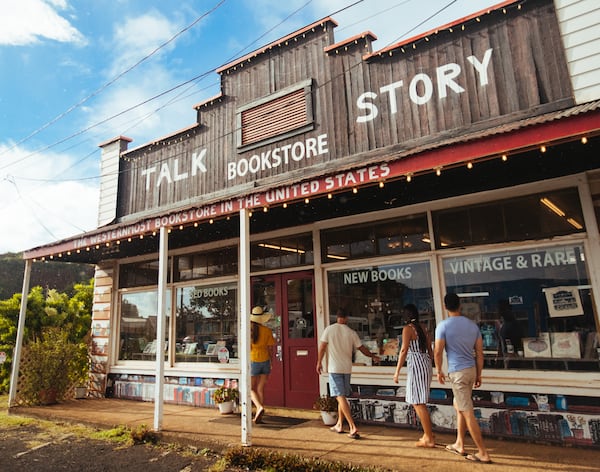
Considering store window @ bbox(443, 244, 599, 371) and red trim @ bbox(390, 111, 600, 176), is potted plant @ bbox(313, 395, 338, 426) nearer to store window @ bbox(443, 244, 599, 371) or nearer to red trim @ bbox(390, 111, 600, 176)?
store window @ bbox(443, 244, 599, 371)

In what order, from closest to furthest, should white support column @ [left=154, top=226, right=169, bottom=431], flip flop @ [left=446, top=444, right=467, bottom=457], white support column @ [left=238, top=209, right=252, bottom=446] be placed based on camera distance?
flip flop @ [left=446, top=444, right=467, bottom=457] → white support column @ [left=238, top=209, right=252, bottom=446] → white support column @ [left=154, top=226, right=169, bottom=431]

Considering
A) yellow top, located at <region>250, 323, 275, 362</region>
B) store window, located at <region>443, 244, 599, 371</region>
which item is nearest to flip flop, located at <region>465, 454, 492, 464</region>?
store window, located at <region>443, 244, 599, 371</region>

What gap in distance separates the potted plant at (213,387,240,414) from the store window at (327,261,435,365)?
2217mm

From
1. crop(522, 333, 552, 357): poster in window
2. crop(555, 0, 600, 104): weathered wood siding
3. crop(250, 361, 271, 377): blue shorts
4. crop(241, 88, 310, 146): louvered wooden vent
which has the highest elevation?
crop(241, 88, 310, 146): louvered wooden vent

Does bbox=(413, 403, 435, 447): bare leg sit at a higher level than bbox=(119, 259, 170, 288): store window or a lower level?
lower

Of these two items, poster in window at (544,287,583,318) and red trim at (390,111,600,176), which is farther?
poster in window at (544,287,583,318)

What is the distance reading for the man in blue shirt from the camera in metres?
4.63

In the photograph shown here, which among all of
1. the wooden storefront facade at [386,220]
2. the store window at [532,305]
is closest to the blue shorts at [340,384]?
the wooden storefront facade at [386,220]

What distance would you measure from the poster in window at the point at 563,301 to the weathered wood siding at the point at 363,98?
7.77 ft

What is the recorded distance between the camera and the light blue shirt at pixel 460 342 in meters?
4.73

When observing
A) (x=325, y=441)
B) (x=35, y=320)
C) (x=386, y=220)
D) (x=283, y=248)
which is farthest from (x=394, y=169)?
(x=35, y=320)

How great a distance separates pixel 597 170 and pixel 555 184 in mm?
463

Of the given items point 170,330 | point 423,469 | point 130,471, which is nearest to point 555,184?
point 423,469

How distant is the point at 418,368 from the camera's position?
530 cm
